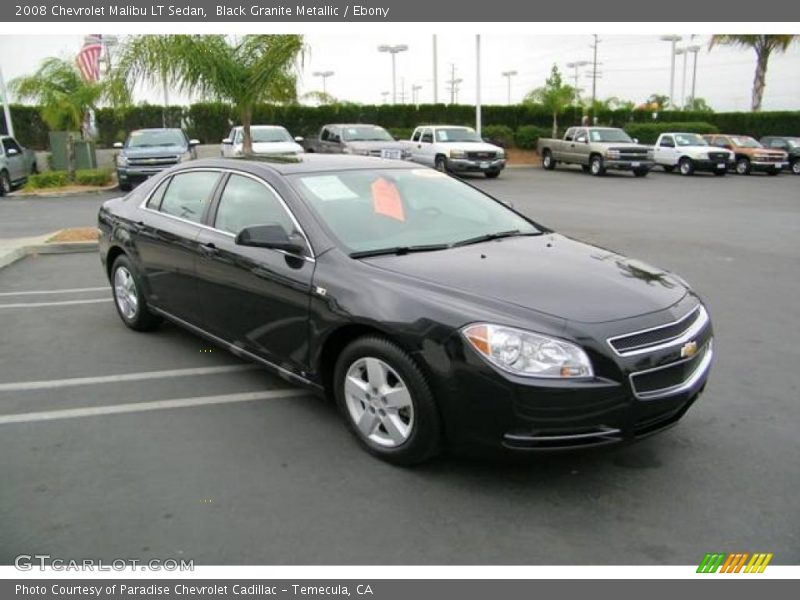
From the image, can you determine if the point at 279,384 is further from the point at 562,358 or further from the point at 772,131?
the point at 772,131

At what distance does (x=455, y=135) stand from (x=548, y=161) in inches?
291

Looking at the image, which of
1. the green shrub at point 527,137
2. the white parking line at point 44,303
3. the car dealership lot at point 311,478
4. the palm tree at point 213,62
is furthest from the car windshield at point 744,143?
the white parking line at point 44,303

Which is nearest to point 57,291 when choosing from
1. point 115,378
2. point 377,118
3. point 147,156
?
point 115,378

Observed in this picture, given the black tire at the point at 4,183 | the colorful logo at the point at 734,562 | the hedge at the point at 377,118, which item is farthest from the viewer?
the hedge at the point at 377,118

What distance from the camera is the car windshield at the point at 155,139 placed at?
21.0 m

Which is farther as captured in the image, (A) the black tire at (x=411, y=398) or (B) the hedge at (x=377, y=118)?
(B) the hedge at (x=377, y=118)

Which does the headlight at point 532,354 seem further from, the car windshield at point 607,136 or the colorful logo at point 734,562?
the car windshield at point 607,136

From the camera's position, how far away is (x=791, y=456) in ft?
12.7

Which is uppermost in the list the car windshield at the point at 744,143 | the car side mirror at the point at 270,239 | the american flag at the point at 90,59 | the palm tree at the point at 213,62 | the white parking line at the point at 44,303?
the american flag at the point at 90,59

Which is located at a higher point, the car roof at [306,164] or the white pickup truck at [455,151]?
the car roof at [306,164]

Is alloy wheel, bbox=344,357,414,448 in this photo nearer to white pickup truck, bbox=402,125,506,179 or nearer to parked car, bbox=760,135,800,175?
white pickup truck, bbox=402,125,506,179

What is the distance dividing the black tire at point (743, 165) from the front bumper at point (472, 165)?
11.6 metres
